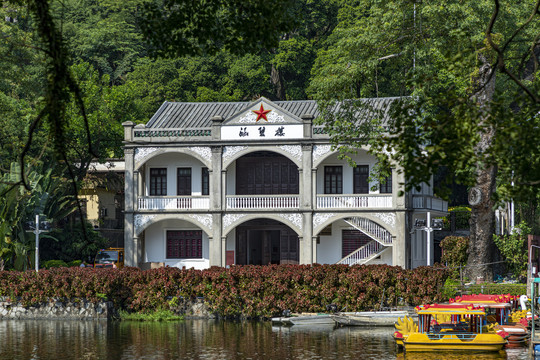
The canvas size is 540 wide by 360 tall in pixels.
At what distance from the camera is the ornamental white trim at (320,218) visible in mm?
40156

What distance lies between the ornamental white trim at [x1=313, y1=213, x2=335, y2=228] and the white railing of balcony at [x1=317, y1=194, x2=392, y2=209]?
0.39 metres

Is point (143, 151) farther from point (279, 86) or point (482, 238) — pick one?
point (279, 86)

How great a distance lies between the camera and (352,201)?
4025 cm

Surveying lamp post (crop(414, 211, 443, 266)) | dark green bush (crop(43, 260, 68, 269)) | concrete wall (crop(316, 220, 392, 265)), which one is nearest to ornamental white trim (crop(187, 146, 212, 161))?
concrete wall (crop(316, 220, 392, 265))

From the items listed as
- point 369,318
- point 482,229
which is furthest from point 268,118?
point 369,318

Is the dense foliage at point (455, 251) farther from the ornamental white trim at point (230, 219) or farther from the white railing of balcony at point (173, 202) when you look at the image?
the white railing of balcony at point (173, 202)

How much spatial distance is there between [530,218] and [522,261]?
394cm

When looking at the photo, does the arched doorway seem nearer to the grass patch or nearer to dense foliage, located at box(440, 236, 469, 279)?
dense foliage, located at box(440, 236, 469, 279)

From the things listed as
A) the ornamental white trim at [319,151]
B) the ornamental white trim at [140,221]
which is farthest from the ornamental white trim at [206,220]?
the ornamental white trim at [319,151]

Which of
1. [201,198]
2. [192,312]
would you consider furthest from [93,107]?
[192,312]

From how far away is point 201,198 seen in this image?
4169 cm

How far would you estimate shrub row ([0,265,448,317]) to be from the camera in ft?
104

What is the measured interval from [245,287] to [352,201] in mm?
9891

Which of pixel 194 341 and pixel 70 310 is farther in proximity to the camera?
pixel 70 310
